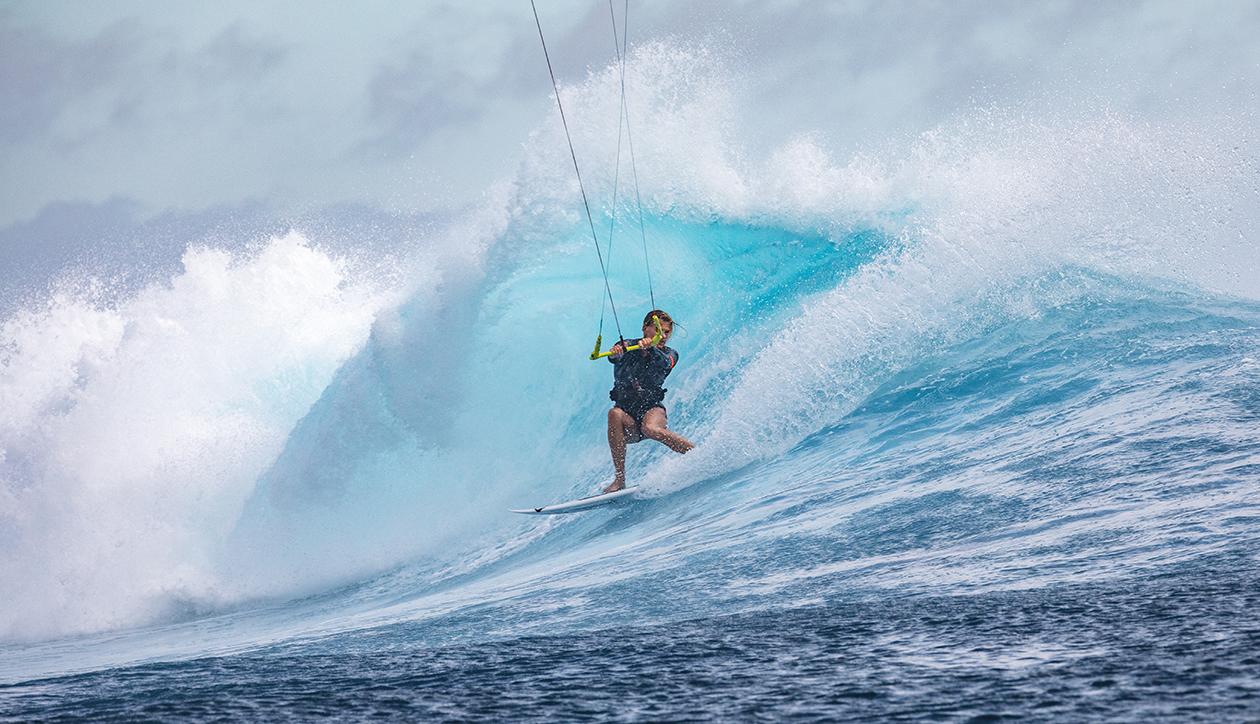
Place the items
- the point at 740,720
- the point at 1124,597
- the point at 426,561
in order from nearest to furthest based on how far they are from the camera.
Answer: the point at 740,720 → the point at 1124,597 → the point at 426,561

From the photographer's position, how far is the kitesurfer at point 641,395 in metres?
7.02

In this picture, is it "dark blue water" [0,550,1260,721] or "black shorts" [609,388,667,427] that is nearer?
"dark blue water" [0,550,1260,721]

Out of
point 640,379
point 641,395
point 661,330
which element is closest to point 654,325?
point 661,330

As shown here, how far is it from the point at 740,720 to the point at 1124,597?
4.52 ft

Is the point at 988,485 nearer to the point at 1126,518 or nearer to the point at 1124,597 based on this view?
the point at 1126,518

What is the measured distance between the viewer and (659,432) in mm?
7055

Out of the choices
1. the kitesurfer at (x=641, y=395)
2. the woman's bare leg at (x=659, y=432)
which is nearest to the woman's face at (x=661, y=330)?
the kitesurfer at (x=641, y=395)

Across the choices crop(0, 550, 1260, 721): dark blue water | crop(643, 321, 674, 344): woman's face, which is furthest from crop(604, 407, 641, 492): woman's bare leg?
crop(0, 550, 1260, 721): dark blue water

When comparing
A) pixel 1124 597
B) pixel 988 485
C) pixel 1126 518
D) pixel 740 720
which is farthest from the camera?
pixel 988 485

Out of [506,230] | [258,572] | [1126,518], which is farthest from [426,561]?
[1126,518]

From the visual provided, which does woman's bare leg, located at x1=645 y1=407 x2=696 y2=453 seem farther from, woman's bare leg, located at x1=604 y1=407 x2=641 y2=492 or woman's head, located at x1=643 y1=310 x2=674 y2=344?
woman's head, located at x1=643 y1=310 x2=674 y2=344

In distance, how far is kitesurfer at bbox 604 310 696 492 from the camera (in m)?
7.02

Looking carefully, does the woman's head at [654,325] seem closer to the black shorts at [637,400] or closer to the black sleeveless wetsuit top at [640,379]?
the black sleeveless wetsuit top at [640,379]

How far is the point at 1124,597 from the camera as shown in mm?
2414
